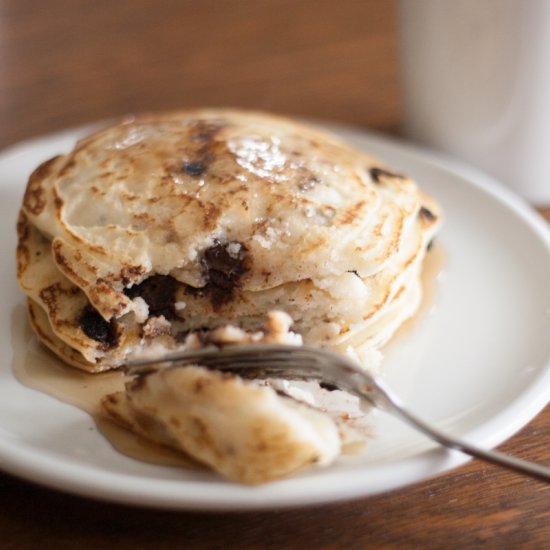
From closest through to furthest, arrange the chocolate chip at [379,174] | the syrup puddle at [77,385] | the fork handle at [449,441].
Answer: the fork handle at [449,441], the syrup puddle at [77,385], the chocolate chip at [379,174]

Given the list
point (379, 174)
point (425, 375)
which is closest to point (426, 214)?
point (379, 174)

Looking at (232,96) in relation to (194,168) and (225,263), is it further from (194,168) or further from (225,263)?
(225,263)

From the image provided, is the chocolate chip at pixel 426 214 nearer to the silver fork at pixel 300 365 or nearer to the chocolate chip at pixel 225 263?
the chocolate chip at pixel 225 263

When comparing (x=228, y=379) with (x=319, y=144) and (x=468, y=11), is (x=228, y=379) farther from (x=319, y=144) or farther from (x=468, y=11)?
(x=468, y=11)

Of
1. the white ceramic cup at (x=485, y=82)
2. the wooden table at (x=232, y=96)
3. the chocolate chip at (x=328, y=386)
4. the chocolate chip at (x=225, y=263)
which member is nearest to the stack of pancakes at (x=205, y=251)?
the chocolate chip at (x=225, y=263)

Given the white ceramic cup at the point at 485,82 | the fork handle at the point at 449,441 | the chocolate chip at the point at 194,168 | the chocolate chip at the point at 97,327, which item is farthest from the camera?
the white ceramic cup at the point at 485,82

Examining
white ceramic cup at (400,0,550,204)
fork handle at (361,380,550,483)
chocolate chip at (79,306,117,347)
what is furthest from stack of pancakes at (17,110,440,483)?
white ceramic cup at (400,0,550,204)

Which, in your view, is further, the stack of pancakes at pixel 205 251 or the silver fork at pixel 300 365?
the stack of pancakes at pixel 205 251
